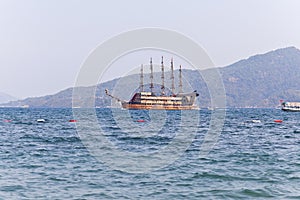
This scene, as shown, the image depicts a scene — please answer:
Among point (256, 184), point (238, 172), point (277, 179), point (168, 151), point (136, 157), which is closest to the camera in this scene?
point (256, 184)

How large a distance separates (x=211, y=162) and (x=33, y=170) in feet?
42.2

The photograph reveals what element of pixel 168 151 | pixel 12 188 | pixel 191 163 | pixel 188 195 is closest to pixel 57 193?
pixel 12 188

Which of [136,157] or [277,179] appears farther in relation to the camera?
[136,157]

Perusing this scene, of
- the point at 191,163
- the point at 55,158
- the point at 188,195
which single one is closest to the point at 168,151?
the point at 191,163

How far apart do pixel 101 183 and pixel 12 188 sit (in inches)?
188

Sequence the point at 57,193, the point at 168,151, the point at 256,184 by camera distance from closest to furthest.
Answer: the point at 57,193 → the point at 256,184 → the point at 168,151

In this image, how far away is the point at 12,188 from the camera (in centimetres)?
2219

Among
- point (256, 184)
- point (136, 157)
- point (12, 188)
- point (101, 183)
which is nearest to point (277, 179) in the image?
point (256, 184)

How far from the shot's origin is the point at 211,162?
1248 inches

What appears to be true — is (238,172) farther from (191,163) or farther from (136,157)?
(136,157)

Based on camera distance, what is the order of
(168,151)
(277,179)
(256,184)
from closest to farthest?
(256,184), (277,179), (168,151)

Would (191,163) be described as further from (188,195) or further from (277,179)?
(188,195)

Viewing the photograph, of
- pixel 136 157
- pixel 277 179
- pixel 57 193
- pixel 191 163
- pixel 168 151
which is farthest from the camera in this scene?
pixel 168 151

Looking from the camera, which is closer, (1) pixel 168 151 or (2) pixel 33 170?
(2) pixel 33 170
